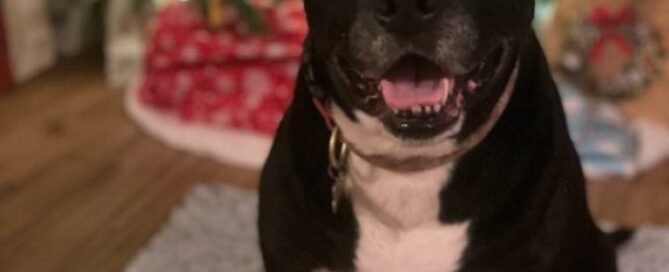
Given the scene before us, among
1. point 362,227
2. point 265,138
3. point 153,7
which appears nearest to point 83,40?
point 153,7

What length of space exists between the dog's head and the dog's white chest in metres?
0.04

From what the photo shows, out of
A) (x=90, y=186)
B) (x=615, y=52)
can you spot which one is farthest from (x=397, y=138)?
(x=615, y=52)

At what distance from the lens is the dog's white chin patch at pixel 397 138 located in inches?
44.7

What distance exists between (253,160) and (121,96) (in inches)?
22.6

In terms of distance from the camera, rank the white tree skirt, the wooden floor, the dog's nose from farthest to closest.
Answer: the white tree skirt
the wooden floor
the dog's nose

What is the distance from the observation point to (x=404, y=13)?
100 centimetres

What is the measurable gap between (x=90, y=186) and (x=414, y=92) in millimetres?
1222

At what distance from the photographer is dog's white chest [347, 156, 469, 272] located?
1201mm

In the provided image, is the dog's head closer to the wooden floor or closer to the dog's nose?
the dog's nose

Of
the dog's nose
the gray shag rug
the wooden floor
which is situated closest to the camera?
the dog's nose

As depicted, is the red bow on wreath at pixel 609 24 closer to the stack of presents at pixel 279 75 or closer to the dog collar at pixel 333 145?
the stack of presents at pixel 279 75

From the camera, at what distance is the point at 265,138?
7.58ft

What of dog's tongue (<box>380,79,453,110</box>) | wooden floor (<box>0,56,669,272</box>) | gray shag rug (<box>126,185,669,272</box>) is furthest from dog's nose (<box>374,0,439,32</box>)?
wooden floor (<box>0,56,669,272</box>)

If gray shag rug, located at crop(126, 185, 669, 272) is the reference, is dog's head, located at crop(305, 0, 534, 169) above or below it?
above
